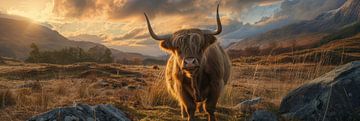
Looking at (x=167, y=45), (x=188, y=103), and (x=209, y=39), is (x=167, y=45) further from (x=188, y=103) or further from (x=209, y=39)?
(x=188, y=103)

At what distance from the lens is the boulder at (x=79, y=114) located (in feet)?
14.2

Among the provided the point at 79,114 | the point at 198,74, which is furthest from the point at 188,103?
the point at 79,114

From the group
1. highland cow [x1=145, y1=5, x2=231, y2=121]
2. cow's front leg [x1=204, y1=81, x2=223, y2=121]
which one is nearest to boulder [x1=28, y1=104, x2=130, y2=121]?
highland cow [x1=145, y1=5, x2=231, y2=121]

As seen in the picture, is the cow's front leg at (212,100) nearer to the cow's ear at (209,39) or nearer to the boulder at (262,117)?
the cow's ear at (209,39)

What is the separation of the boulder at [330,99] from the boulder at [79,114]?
128 inches

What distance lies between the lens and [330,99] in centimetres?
613

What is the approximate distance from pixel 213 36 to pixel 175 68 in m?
0.95

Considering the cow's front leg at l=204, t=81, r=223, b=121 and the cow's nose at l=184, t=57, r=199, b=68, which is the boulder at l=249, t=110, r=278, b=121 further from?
the cow's nose at l=184, t=57, r=199, b=68

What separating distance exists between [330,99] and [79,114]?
4.14 meters

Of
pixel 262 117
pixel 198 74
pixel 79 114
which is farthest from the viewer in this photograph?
pixel 198 74

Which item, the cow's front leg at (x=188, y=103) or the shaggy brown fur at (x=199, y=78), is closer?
the shaggy brown fur at (x=199, y=78)

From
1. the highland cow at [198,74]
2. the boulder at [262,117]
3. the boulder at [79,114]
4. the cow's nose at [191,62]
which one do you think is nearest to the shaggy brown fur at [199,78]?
the highland cow at [198,74]

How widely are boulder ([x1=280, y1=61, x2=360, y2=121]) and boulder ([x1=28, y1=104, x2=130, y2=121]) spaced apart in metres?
3.26

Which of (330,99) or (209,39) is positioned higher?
(209,39)
